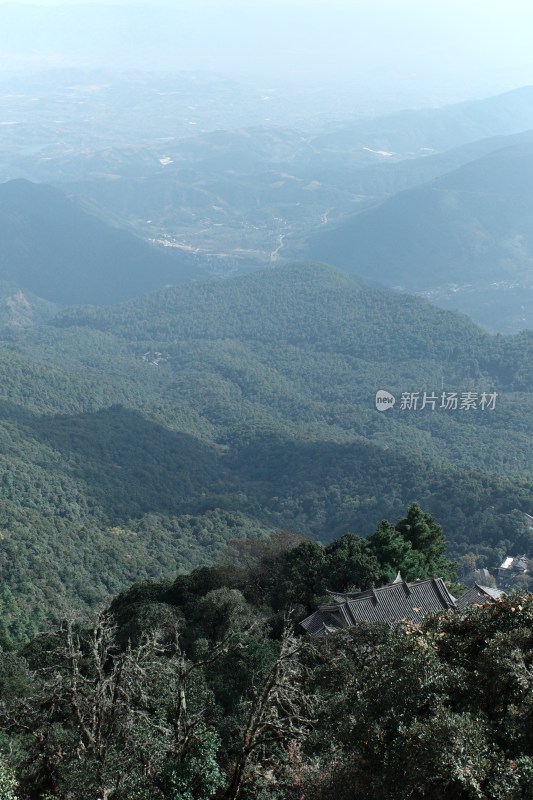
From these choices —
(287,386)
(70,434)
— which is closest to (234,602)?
(70,434)

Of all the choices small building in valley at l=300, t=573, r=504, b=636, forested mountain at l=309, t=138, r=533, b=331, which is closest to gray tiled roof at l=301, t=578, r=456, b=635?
small building in valley at l=300, t=573, r=504, b=636

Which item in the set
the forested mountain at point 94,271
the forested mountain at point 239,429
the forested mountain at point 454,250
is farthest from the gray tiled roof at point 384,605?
the forested mountain at point 94,271

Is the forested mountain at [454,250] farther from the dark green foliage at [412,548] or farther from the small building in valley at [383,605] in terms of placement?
the small building in valley at [383,605]

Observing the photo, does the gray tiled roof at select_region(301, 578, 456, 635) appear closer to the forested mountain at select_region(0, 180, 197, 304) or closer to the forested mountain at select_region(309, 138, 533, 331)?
the forested mountain at select_region(309, 138, 533, 331)

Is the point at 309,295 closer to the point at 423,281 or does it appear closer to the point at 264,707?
the point at 423,281

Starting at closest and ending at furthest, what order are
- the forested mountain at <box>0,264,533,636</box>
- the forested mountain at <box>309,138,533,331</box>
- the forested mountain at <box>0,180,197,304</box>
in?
the forested mountain at <box>0,264,533,636</box>
the forested mountain at <box>309,138,533,331</box>
the forested mountain at <box>0,180,197,304</box>
